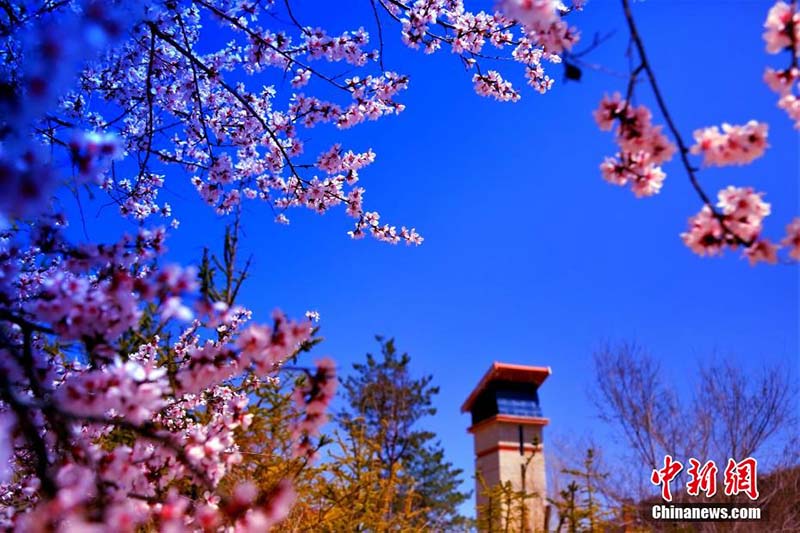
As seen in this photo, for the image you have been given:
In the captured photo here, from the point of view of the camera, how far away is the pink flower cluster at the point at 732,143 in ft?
8.02

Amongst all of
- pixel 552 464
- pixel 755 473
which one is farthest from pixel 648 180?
pixel 552 464

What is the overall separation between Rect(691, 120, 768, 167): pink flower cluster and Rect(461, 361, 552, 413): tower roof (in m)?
16.4

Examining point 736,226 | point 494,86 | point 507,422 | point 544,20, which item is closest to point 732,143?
point 736,226

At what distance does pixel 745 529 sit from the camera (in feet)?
37.9

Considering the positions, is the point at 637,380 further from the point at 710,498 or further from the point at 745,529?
the point at 745,529

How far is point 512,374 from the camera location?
735 inches

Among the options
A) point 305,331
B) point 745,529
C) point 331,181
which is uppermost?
point 331,181

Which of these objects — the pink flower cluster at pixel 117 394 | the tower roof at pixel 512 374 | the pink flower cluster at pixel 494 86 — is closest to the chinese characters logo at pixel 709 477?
the tower roof at pixel 512 374

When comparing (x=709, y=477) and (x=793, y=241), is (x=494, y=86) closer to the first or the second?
(x=793, y=241)

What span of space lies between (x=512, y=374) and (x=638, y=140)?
16.7m

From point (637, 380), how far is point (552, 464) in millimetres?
3934

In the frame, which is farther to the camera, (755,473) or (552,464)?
(552,464)

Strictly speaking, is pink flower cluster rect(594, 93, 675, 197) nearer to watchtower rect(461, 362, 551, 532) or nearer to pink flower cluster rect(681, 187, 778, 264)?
pink flower cluster rect(681, 187, 778, 264)

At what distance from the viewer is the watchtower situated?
663 inches
